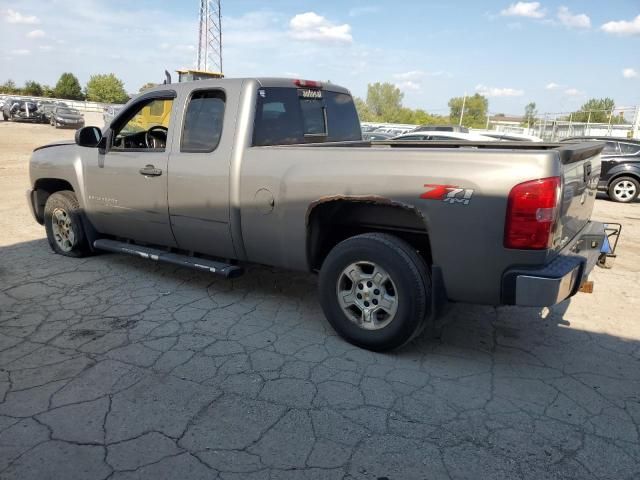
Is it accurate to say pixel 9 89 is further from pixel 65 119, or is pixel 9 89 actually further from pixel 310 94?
pixel 310 94

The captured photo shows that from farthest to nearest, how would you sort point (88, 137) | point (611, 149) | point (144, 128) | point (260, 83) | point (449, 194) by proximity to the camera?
1. point (611, 149)
2. point (144, 128)
3. point (88, 137)
4. point (260, 83)
5. point (449, 194)

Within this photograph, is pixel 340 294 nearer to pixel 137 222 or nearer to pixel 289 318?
pixel 289 318

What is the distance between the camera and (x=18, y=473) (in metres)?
2.33

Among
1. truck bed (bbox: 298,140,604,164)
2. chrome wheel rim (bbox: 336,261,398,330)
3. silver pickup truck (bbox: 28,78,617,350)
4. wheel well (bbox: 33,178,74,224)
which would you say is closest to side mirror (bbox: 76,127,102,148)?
silver pickup truck (bbox: 28,78,617,350)

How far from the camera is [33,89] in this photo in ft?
225

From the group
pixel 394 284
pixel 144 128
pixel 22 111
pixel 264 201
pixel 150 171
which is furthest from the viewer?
pixel 22 111

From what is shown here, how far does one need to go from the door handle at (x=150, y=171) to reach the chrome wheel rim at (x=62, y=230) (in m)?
1.59

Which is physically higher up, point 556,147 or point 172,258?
point 556,147

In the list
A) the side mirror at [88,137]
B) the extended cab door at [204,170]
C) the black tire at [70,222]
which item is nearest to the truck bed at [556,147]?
the extended cab door at [204,170]

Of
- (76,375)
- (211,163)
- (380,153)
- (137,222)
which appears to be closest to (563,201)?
(380,153)

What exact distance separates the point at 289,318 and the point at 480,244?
72.5 inches

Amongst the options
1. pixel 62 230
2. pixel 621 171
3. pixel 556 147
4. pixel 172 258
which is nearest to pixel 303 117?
pixel 172 258

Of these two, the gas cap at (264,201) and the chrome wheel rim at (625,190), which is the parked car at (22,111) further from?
the gas cap at (264,201)

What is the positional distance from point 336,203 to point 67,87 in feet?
268
